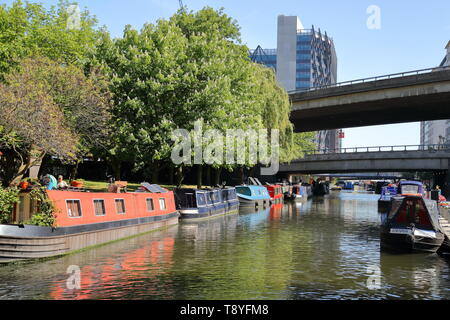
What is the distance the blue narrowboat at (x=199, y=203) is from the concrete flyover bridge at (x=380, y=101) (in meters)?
24.5

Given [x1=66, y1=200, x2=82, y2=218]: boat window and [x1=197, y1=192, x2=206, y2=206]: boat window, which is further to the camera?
[x1=197, y1=192, x2=206, y2=206]: boat window

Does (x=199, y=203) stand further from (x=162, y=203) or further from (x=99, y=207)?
(x=99, y=207)

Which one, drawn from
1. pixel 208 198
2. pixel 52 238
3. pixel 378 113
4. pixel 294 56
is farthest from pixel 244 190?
pixel 294 56

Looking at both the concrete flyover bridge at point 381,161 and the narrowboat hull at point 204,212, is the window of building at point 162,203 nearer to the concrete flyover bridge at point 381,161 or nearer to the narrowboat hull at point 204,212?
the narrowboat hull at point 204,212

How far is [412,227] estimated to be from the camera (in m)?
20.9

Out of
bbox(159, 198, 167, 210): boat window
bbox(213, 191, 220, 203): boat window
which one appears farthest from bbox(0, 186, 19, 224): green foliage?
bbox(213, 191, 220, 203): boat window

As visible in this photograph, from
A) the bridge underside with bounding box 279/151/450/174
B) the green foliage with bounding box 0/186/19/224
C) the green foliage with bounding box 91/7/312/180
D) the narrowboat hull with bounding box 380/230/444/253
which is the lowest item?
the narrowboat hull with bounding box 380/230/444/253

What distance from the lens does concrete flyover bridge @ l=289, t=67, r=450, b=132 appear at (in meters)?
50.4

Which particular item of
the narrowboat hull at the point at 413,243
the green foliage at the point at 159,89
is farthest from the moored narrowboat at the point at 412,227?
the green foliage at the point at 159,89

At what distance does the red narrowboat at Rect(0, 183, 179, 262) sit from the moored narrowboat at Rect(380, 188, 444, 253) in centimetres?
1174

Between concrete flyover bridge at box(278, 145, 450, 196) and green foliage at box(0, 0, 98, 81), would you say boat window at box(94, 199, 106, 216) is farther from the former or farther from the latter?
concrete flyover bridge at box(278, 145, 450, 196)

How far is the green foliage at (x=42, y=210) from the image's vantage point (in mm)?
17016
